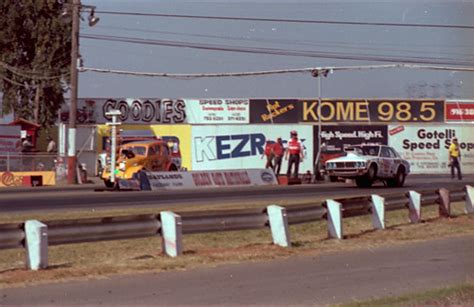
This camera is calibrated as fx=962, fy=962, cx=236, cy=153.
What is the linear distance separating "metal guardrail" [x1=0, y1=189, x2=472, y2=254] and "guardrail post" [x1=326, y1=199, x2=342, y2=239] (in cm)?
12

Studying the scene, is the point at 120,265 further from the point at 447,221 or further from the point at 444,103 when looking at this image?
the point at 444,103

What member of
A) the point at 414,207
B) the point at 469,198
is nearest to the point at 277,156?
the point at 469,198

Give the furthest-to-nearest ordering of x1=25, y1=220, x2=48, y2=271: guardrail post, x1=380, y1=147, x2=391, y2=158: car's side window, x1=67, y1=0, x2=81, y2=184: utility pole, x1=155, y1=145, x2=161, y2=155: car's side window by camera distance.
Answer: x1=67, y1=0, x2=81, y2=184: utility pole
x1=155, y1=145, x2=161, y2=155: car's side window
x1=380, y1=147, x2=391, y2=158: car's side window
x1=25, y1=220, x2=48, y2=271: guardrail post

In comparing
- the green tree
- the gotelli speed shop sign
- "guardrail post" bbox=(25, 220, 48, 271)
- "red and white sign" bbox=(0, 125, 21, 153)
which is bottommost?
"guardrail post" bbox=(25, 220, 48, 271)

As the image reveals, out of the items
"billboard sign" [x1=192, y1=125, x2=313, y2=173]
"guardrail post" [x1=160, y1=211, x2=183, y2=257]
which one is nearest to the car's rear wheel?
"guardrail post" [x1=160, y1=211, x2=183, y2=257]

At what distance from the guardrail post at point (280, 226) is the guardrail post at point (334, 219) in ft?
5.55

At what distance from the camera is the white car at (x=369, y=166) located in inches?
1302

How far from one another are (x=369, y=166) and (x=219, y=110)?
2733 centimetres

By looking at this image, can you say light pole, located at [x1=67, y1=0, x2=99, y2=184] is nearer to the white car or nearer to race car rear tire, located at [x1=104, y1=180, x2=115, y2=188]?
race car rear tire, located at [x1=104, y1=180, x2=115, y2=188]

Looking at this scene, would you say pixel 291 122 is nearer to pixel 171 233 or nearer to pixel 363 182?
pixel 363 182

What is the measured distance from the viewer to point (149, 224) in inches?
579

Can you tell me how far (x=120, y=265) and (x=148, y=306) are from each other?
11.1 ft

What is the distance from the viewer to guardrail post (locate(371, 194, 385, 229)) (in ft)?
65.3

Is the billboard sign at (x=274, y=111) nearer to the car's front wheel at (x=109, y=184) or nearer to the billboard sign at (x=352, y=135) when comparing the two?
the billboard sign at (x=352, y=135)
